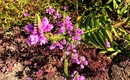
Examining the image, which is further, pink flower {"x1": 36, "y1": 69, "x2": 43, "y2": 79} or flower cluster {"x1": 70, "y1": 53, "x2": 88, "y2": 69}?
pink flower {"x1": 36, "y1": 69, "x2": 43, "y2": 79}

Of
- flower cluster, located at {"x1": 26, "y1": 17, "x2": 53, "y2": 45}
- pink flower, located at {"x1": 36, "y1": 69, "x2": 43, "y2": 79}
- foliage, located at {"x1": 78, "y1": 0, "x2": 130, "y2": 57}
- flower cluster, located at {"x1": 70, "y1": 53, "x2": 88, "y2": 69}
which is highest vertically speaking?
flower cluster, located at {"x1": 26, "y1": 17, "x2": 53, "y2": 45}

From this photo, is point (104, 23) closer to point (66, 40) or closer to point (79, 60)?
point (79, 60)

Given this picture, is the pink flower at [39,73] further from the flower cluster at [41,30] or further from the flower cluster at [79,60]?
the flower cluster at [41,30]

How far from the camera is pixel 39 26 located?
10.1ft

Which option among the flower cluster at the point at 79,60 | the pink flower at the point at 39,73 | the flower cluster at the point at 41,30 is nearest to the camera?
the flower cluster at the point at 41,30

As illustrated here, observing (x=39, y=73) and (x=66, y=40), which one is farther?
(x=39, y=73)

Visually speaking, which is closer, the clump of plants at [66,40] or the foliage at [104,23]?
the clump of plants at [66,40]

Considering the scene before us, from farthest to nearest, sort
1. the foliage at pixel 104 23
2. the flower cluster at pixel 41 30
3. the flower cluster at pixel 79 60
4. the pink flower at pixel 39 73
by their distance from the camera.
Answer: the foliage at pixel 104 23 < the pink flower at pixel 39 73 < the flower cluster at pixel 79 60 < the flower cluster at pixel 41 30

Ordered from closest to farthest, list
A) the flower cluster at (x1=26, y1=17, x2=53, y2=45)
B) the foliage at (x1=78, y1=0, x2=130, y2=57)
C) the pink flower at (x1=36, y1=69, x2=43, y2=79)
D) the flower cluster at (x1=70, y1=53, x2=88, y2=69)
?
the flower cluster at (x1=26, y1=17, x2=53, y2=45)
the flower cluster at (x1=70, y1=53, x2=88, y2=69)
the pink flower at (x1=36, y1=69, x2=43, y2=79)
the foliage at (x1=78, y1=0, x2=130, y2=57)

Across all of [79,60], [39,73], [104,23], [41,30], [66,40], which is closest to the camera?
[41,30]

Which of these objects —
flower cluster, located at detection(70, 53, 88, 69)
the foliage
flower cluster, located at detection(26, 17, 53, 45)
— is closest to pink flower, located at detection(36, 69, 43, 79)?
flower cluster, located at detection(70, 53, 88, 69)

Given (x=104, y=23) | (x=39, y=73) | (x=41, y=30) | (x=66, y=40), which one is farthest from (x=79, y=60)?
(x=41, y=30)

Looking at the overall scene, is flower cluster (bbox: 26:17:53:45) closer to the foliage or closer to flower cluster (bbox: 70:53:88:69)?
flower cluster (bbox: 70:53:88:69)

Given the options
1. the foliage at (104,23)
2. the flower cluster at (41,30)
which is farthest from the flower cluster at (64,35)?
the foliage at (104,23)
